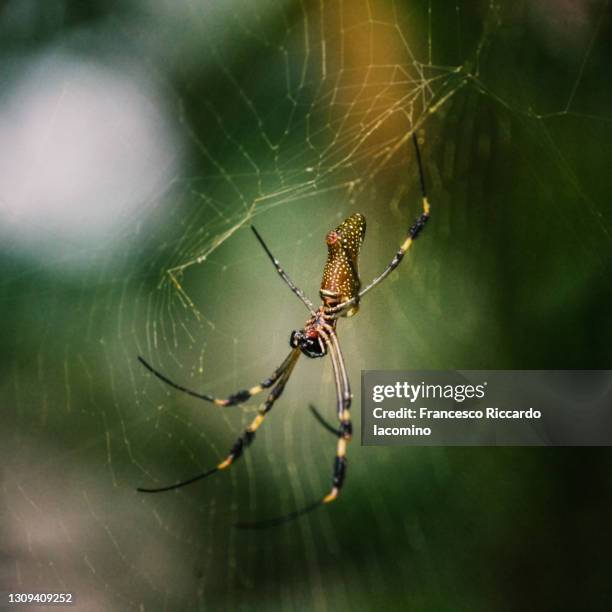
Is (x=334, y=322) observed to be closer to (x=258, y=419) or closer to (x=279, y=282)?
(x=258, y=419)

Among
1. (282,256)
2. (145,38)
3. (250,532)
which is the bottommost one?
(250,532)

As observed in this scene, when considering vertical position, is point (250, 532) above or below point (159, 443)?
below

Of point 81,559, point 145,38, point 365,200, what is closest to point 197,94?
point 145,38

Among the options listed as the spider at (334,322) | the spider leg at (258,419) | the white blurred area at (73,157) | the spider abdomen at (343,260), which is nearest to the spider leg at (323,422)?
the spider at (334,322)

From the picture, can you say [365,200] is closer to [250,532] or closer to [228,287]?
[228,287]

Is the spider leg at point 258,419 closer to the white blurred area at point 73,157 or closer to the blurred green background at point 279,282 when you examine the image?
the blurred green background at point 279,282

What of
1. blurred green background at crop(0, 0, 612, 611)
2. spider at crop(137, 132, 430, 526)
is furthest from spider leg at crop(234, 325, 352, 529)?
blurred green background at crop(0, 0, 612, 611)
